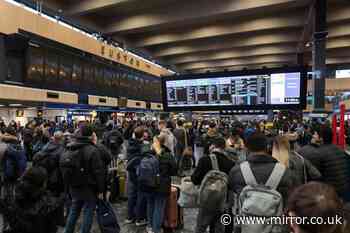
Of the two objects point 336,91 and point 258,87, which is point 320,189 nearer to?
point 258,87

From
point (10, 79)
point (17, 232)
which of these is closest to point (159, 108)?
point (10, 79)

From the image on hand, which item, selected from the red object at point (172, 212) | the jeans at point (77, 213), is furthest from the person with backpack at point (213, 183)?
the jeans at point (77, 213)

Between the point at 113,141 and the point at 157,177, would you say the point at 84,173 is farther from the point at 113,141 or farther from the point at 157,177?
the point at 113,141

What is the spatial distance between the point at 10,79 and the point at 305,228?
13.1m

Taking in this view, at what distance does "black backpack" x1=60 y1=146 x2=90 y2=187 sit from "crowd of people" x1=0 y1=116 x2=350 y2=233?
0.04 ft

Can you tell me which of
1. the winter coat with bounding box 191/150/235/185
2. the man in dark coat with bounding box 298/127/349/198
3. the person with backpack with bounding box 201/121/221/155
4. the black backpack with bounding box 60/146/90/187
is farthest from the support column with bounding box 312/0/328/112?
the black backpack with bounding box 60/146/90/187

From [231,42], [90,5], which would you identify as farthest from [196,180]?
[231,42]

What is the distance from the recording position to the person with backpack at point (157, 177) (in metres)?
4.04

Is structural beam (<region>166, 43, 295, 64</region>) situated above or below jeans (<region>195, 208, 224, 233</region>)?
above

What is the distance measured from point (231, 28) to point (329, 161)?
1526 cm

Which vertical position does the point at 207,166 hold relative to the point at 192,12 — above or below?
below

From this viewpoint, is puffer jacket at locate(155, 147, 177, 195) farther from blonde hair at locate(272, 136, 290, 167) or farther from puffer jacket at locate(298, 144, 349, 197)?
puffer jacket at locate(298, 144, 349, 197)

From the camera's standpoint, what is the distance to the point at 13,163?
15.0 ft

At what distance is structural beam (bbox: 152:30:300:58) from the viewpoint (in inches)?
790
